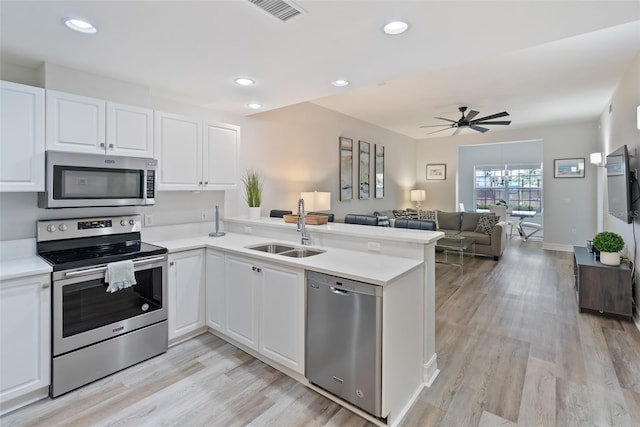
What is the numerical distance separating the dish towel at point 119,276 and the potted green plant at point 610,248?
15.3ft

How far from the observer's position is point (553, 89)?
4.56m

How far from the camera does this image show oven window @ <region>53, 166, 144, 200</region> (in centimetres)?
238

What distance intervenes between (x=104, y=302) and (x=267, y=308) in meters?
1.21

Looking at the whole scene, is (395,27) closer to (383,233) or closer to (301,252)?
(383,233)

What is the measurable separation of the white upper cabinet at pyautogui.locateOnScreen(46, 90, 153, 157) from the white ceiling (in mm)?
298

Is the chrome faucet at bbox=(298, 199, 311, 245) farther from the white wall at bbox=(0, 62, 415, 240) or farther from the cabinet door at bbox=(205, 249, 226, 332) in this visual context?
the white wall at bbox=(0, 62, 415, 240)

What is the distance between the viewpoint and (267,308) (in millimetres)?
2441

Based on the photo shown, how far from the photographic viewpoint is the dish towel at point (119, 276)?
2344mm

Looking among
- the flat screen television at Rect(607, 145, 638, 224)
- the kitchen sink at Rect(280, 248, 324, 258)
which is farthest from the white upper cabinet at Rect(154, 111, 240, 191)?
the flat screen television at Rect(607, 145, 638, 224)

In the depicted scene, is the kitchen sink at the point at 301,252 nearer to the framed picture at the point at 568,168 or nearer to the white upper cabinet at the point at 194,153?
the white upper cabinet at the point at 194,153

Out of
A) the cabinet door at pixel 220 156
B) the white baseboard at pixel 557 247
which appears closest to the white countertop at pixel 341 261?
the cabinet door at pixel 220 156

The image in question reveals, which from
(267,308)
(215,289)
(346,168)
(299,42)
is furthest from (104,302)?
(346,168)

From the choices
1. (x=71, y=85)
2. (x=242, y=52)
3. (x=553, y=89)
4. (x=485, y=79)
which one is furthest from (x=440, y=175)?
(x=71, y=85)

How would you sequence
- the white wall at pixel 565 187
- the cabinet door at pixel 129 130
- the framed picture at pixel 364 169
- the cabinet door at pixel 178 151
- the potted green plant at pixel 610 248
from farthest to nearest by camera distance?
the white wall at pixel 565 187
the framed picture at pixel 364 169
the potted green plant at pixel 610 248
the cabinet door at pixel 178 151
the cabinet door at pixel 129 130
